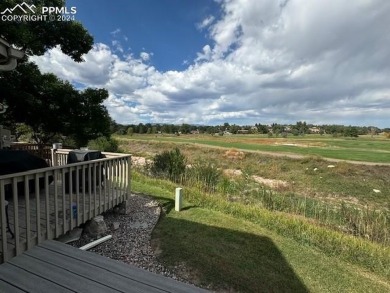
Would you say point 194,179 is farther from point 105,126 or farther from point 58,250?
point 58,250

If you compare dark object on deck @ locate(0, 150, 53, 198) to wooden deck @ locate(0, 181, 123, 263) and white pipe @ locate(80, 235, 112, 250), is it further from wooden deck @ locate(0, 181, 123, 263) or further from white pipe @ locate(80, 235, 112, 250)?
white pipe @ locate(80, 235, 112, 250)

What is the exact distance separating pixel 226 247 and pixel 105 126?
4434mm

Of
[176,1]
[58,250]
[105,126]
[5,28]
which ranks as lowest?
[58,250]

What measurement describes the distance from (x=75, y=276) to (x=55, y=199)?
1427 mm

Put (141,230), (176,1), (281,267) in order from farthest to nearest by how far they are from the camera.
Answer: (176,1) < (141,230) < (281,267)

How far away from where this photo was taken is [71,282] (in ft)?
6.59

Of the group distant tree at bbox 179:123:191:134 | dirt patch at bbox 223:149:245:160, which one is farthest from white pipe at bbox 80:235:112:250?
distant tree at bbox 179:123:191:134

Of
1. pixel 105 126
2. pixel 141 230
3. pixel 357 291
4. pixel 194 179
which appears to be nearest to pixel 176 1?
pixel 105 126

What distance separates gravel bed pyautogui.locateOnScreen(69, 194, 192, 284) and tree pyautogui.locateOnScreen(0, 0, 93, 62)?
13.8 feet

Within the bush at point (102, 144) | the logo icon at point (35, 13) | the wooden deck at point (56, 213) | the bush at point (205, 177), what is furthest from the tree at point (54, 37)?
the bush at point (102, 144)

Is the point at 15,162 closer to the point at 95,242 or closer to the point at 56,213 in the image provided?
the point at 56,213

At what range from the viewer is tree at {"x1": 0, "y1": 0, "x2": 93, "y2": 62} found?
17.9 ft

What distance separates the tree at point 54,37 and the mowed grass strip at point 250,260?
16.2ft

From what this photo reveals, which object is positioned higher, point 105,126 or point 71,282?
point 105,126
